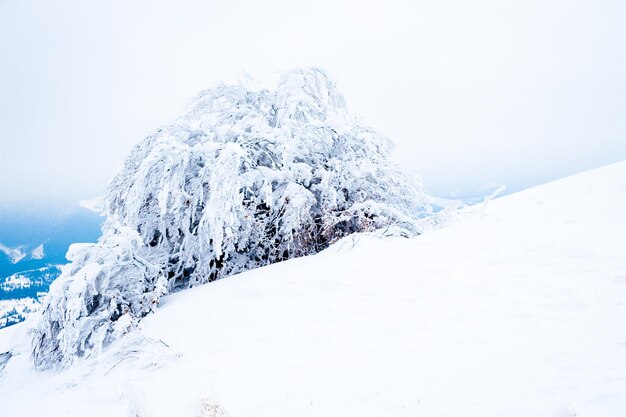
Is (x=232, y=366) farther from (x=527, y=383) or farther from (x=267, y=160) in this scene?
(x=267, y=160)

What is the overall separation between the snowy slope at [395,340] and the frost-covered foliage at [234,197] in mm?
984

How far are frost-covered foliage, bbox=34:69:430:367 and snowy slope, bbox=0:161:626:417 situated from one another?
0.98 m

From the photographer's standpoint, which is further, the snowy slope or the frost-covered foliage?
the frost-covered foliage

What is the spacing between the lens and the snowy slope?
7.73ft

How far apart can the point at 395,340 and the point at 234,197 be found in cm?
401

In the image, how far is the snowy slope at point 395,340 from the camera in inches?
92.8

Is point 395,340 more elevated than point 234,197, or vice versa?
point 234,197

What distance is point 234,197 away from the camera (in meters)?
6.21

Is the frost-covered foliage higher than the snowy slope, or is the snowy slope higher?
the frost-covered foliage

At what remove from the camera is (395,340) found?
316 cm

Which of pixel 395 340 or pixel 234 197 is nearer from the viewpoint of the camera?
pixel 395 340

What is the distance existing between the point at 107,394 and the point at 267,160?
5254mm

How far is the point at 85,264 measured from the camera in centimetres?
550

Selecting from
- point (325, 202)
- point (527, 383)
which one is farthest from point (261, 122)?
point (527, 383)
